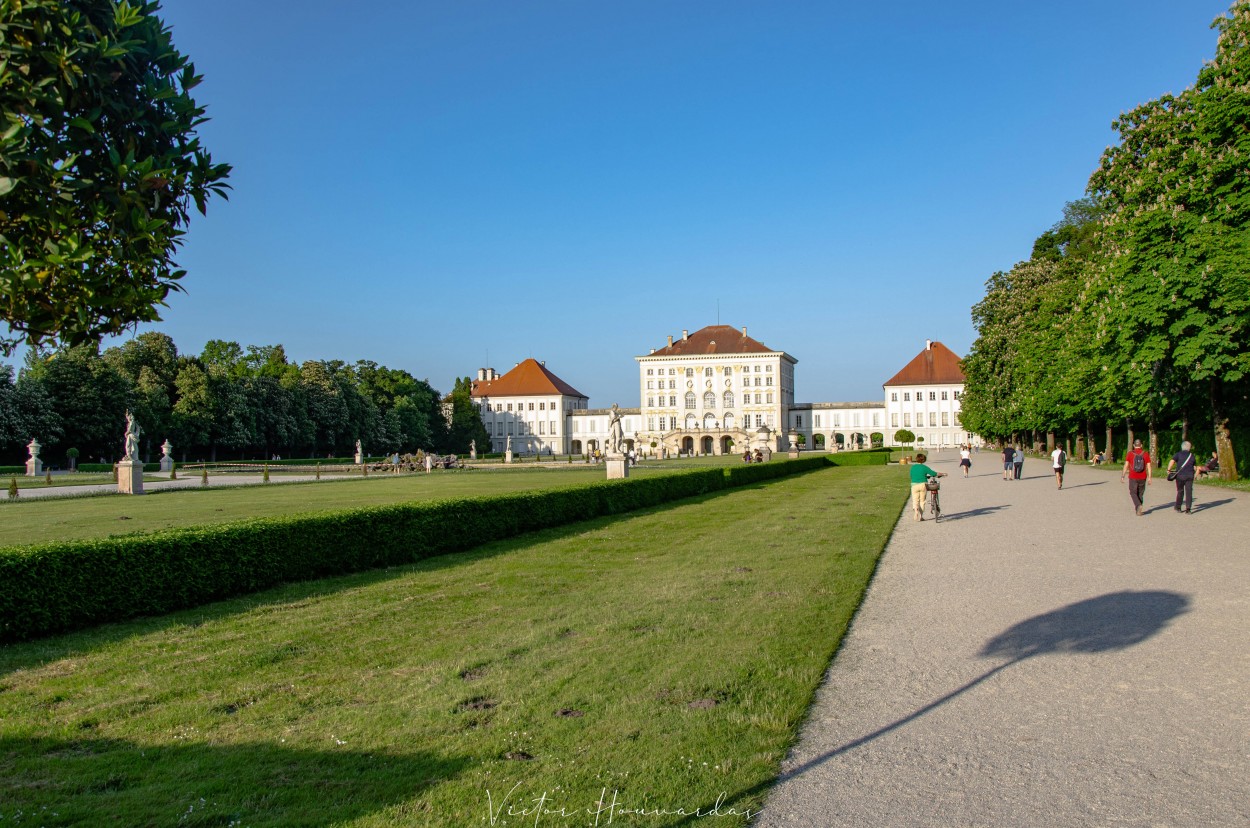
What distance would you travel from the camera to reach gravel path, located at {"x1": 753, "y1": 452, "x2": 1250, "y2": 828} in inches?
153

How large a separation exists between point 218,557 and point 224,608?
0.61 metres

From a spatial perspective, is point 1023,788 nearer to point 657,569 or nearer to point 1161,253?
point 657,569

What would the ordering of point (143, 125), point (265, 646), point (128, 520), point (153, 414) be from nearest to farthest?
1. point (143, 125)
2. point (265, 646)
3. point (128, 520)
4. point (153, 414)

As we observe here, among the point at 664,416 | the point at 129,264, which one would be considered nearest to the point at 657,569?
the point at 129,264

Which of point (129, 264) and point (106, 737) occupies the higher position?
point (129, 264)

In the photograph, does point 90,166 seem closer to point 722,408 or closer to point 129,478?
point 129,478

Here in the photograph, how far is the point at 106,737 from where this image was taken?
484 cm

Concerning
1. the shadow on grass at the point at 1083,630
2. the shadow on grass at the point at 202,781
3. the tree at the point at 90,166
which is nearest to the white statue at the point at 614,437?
the shadow on grass at the point at 1083,630

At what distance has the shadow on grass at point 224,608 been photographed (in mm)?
6770

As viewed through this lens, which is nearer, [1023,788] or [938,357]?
[1023,788]

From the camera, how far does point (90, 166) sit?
371 cm

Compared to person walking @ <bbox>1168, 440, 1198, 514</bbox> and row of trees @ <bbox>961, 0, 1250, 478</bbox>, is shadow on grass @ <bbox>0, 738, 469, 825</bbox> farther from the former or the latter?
row of trees @ <bbox>961, 0, 1250, 478</bbox>

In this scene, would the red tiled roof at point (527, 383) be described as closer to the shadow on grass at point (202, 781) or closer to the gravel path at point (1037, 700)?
the gravel path at point (1037, 700)

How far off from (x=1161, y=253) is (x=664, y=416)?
8501 cm
